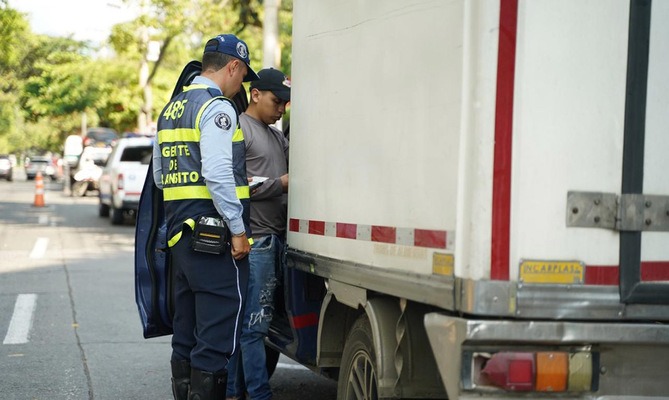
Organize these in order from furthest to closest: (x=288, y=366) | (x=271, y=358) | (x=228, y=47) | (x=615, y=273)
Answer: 1. (x=288, y=366)
2. (x=271, y=358)
3. (x=228, y=47)
4. (x=615, y=273)

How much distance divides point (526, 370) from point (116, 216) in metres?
21.1

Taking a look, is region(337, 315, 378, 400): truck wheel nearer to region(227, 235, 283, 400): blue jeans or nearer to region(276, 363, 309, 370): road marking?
region(227, 235, 283, 400): blue jeans

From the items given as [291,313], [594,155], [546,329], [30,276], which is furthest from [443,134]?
[30,276]

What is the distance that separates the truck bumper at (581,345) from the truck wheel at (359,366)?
2.85ft

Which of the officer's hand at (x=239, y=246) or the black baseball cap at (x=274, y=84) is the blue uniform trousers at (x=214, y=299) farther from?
the black baseball cap at (x=274, y=84)

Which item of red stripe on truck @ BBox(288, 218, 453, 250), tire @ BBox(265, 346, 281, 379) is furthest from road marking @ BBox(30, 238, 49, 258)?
red stripe on truck @ BBox(288, 218, 453, 250)

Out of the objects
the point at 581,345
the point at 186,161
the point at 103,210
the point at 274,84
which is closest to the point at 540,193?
the point at 581,345

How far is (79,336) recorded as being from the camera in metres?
9.41

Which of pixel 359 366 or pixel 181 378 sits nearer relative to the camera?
pixel 359 366

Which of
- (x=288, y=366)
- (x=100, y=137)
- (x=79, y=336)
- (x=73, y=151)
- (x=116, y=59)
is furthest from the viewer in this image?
(x=100, y=137)

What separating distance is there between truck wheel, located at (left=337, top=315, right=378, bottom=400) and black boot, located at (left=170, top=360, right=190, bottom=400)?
2.84ft

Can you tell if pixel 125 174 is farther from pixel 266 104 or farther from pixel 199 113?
pixel 199 113

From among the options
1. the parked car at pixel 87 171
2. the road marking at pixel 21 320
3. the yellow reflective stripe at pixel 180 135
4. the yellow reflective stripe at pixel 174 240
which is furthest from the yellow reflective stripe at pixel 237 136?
the parked car at pixel 87 171

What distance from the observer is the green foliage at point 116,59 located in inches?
1155
